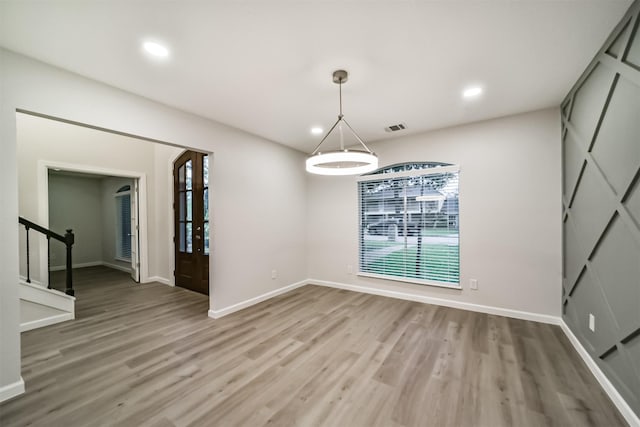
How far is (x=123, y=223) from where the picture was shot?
6844mm

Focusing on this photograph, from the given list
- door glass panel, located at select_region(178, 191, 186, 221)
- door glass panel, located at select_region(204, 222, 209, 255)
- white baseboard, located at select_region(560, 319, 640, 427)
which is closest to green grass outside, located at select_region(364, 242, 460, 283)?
white baseboard, located at select_region(560, 319, 640, 427)

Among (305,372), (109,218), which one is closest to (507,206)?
(305,372)

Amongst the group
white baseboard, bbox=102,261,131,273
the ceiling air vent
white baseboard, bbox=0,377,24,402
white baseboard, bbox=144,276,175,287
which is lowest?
white baseboard, bbox=102,261,131,273

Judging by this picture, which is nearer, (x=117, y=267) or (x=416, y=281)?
(x=416, y=281)

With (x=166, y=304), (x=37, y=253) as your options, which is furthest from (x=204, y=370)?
(x=37, y=253)

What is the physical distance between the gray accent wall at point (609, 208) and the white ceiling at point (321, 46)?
9.5 inches

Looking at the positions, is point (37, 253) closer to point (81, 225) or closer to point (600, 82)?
point (81, 225)

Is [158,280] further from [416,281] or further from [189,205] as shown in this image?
[416,281]

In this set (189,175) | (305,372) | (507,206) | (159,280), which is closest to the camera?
(305,372)

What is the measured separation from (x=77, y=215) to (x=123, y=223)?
4.57ft

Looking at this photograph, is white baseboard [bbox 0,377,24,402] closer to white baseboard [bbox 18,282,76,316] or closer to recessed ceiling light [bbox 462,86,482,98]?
white baseboard [bbox 18,282,76,316]

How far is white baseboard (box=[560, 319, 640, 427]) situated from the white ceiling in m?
2.60

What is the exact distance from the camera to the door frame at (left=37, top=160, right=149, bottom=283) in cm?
402

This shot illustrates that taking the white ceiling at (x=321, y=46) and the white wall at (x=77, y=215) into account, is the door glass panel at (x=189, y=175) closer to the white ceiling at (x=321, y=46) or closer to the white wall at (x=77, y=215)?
the white ceiling at (x=321, y=46)
